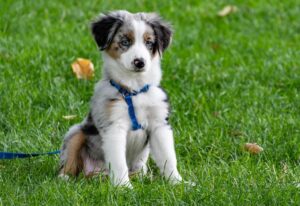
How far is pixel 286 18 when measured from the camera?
1092 centimetres

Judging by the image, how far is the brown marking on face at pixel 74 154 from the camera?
19.7 ft

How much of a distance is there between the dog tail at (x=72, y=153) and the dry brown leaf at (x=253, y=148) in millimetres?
1511

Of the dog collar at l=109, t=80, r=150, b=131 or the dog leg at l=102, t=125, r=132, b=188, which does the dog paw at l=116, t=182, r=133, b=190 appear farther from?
the dog collar at l=109, t=80, r=150, b=131

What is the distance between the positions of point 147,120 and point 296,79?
3.08 metres

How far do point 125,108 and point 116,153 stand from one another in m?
0.36

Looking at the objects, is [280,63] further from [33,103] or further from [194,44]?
[33,103]

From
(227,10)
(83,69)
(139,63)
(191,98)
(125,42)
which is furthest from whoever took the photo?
(227,10)

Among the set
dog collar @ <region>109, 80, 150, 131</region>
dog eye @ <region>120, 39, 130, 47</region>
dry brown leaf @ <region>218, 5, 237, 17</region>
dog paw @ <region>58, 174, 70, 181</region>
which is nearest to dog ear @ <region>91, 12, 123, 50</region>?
dog eye @ <region>120, 39, 130, 47</region>

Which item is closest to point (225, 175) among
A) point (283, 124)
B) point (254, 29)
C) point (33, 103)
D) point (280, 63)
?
point (283, 124)

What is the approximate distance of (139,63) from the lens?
5.64m

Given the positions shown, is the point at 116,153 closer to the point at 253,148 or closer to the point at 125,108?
the point at 125,108

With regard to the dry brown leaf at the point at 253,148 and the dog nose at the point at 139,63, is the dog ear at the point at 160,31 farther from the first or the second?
the dry brown leaf at the point at 253,148

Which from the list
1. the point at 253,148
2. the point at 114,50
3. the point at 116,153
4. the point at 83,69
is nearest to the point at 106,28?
the point at 114,50

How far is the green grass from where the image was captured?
5.39 meters
